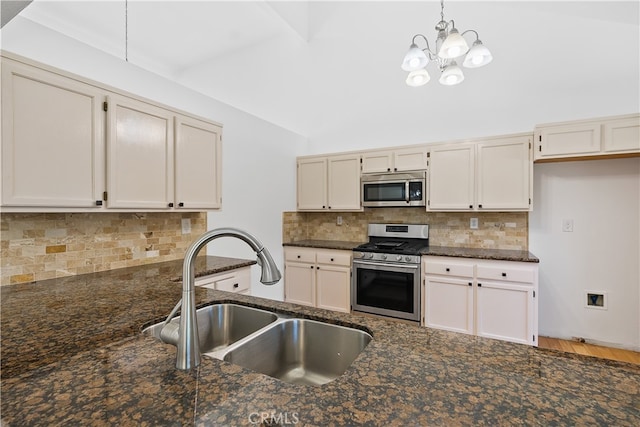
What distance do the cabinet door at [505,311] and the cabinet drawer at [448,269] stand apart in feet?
0.48

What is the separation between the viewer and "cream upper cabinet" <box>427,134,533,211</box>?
2828 mm

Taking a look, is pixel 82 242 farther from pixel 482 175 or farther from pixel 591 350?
pixel 591 350

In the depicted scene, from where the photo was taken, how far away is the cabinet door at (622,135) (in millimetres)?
2393

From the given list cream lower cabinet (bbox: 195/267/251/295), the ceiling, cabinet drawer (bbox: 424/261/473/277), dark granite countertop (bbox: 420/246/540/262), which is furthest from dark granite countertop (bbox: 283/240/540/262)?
the ceiling

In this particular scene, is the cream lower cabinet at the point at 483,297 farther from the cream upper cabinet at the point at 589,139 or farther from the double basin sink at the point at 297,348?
the double basin sink at the point at 297,348

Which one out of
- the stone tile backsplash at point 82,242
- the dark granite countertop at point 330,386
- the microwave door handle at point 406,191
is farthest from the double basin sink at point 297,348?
the microwave door handle at point 406,191

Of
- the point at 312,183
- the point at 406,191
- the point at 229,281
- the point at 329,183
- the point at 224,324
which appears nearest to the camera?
the point at 224,324

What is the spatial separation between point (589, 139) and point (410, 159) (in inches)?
60.6

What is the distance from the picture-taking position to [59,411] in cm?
57

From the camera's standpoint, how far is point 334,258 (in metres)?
3.48

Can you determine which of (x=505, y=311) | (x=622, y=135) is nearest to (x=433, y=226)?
(x=505, y=311)

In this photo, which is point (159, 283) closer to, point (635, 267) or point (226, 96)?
point (226, 96)

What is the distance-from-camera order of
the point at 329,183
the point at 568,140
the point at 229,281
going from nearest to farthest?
1. the point at 229,281
2. the point at 568,140
3. the point at 329,183

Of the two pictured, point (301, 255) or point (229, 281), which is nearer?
point (229, 281)
